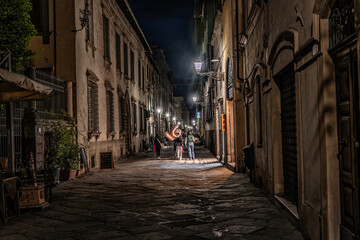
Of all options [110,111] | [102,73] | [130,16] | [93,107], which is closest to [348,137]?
[93,107]

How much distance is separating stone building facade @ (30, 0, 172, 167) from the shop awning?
4.51 meters

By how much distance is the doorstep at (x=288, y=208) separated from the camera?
5.47 meters

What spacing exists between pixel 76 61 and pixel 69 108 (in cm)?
174

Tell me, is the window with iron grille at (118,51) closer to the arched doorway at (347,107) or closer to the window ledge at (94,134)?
the window ledge at (94,134)

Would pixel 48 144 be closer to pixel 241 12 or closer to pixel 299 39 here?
pixel 241 12

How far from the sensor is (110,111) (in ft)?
61.8

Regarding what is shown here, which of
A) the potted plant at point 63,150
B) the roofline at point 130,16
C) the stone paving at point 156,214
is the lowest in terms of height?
the stone paving at point 156,214

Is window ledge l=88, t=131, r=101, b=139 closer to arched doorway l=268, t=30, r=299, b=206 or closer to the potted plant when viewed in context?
the potted plant

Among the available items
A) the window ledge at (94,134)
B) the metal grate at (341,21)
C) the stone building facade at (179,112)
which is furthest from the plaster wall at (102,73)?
the stone building facade at (179,112)

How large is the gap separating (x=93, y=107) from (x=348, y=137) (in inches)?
518

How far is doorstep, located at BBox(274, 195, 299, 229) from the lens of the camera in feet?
17.9

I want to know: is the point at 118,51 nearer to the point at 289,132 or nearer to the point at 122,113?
the point at 122,113

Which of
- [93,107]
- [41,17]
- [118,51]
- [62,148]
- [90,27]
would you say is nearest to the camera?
[62,148]

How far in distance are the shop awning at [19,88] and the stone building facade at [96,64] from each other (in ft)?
14.8
